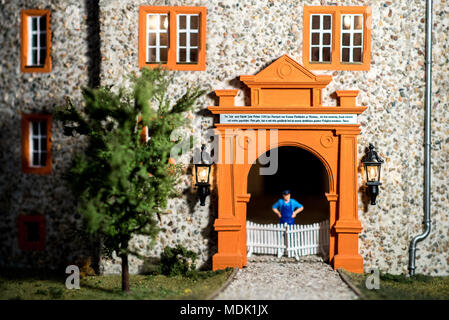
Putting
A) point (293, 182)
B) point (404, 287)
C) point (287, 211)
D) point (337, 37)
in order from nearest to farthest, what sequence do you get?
point (404, 287)
point (337, 37)
point (287, 211)
point (293, 182)

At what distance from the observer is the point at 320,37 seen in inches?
444

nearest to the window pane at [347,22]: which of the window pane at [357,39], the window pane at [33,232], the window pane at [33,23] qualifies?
the window pane at [357,39]

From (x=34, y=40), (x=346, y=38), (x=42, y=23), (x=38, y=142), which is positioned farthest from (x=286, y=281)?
(x=42, y=23)

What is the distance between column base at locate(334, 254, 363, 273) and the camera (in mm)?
10797

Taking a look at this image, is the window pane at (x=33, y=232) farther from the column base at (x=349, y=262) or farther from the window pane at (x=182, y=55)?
the column base at (x=349, y=262)

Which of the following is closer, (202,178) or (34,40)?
(202,178)

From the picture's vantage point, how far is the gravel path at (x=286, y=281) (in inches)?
344

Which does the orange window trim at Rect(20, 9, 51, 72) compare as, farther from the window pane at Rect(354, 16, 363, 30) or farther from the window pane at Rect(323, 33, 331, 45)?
the window pane at Rect(354, 16, 363, 30)

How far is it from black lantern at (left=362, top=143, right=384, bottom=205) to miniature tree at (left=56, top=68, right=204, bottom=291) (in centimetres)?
458

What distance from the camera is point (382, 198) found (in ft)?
36.4

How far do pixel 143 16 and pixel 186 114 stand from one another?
2.69 meters

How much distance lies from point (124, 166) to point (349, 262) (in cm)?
589

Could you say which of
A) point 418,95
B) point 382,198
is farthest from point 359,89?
point 382,198

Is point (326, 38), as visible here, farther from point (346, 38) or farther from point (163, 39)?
point (163, 39)
